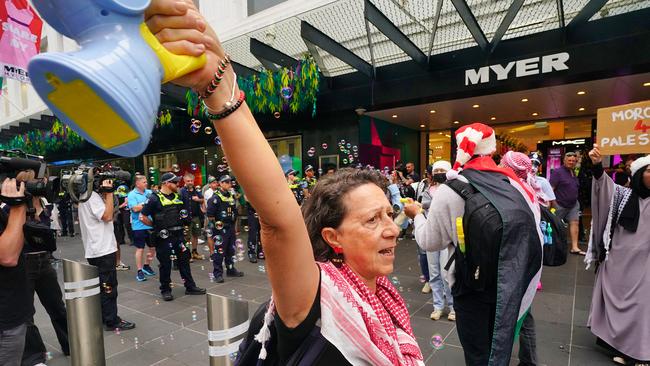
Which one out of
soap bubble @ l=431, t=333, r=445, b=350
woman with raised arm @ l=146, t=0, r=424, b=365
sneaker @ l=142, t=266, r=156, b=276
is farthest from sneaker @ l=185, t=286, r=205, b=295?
woman with raised arm @ l=146, t=0, r=424, b=365

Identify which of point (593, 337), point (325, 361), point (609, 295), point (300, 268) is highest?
point (300, 268)

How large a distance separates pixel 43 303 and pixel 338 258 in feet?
13.8

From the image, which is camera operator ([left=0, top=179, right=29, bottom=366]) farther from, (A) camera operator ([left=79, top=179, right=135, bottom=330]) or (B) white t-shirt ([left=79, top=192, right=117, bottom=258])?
(B) white t-shirt ([left=79, top=192, right=117, bottom=258])

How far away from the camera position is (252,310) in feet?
16.5

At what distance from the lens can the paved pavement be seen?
3.70m

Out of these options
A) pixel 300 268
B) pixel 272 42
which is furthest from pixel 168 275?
pixel 272 42

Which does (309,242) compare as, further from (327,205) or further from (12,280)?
(12,280)

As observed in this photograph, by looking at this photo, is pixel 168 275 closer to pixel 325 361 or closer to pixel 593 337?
pixel 325 361

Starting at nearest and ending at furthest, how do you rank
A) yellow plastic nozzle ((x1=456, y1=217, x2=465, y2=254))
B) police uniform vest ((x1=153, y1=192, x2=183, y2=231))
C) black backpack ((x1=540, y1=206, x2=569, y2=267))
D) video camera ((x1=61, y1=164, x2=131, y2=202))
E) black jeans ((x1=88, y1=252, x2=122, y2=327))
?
yellow plastic nozzle ((x1=456, y1=217, x2=465, y2=254)), black backpack ((x1=540, y1=206, x2=569, y2=267)), video camera ((x1=61, y1=164, x2=131, y2=202)), black jeans ((x1=88, y1=252, x2=122, y2=327)), police uniform vest ((x1=153, y1=192, x2=183, y2=231))

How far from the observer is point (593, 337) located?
3959 millimetres

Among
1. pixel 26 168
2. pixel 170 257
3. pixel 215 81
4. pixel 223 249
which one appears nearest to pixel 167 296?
pixel 170 257

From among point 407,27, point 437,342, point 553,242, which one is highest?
point 407,27

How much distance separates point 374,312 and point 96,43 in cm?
108

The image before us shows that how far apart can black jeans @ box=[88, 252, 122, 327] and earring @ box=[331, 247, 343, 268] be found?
439cm
